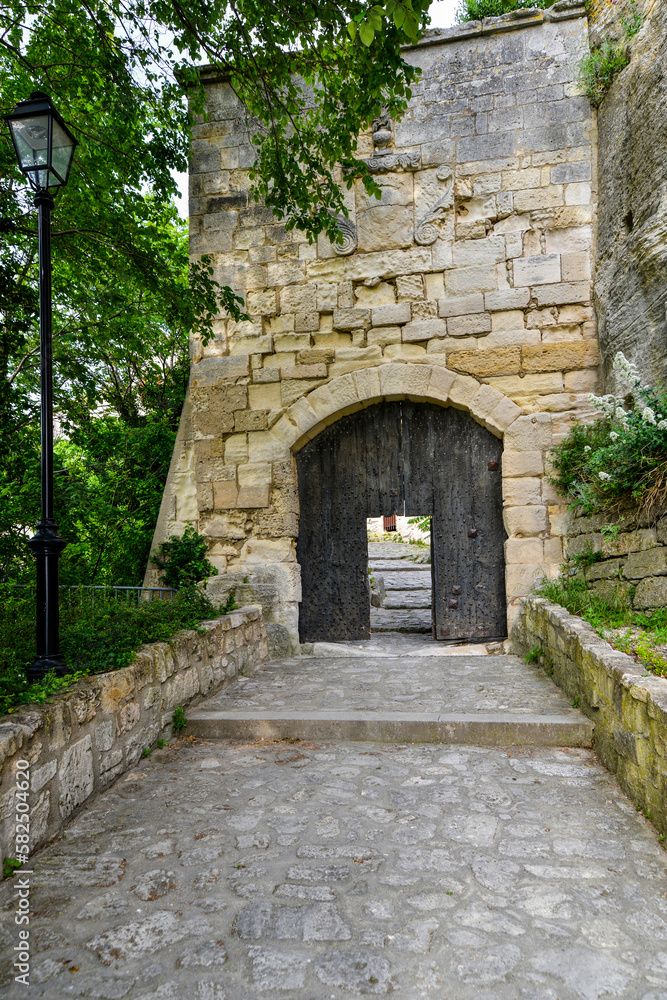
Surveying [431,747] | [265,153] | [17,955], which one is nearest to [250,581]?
[431,747]

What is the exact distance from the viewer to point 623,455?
4.00 metres

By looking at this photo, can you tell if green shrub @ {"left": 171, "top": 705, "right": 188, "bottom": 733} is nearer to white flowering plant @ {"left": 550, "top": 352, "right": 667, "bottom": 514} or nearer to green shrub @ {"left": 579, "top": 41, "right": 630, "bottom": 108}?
white flowering plant @ {"left": 550, "top": 352, "right": 667, "bottom": 514}

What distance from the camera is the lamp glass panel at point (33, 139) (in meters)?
2.80

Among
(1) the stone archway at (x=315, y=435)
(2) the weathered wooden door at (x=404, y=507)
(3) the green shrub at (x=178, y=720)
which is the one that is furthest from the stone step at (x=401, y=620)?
(3) the green shrub at (x=178, y=720)

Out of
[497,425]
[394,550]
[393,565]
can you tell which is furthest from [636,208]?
[394,550]

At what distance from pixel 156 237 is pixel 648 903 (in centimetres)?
535

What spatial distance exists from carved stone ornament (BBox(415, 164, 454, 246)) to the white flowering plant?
2.19m

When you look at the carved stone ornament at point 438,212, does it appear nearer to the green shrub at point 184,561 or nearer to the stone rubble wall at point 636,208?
the stone rubble wall at point 636,208

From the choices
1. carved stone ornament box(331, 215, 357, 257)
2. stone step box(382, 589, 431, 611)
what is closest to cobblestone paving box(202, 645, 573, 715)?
carved stone ornament box(331, 215, 357, 257)

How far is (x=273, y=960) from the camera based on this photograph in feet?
5.08

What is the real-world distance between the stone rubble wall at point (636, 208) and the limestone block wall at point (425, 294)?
0.69 feet

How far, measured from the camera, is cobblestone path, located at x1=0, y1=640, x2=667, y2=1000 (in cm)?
149

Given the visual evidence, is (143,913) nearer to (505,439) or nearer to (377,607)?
(505,439)

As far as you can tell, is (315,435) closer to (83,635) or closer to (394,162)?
(394,162)
